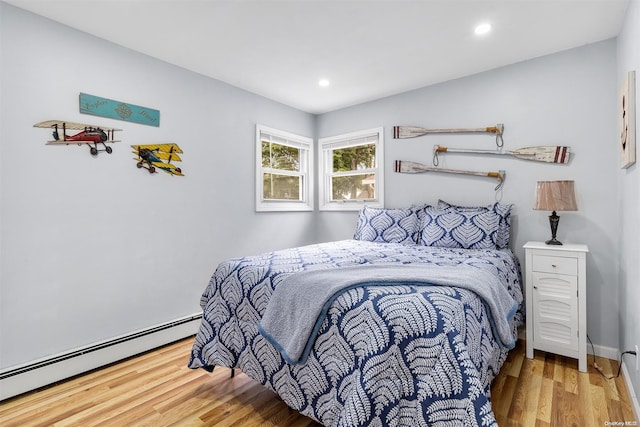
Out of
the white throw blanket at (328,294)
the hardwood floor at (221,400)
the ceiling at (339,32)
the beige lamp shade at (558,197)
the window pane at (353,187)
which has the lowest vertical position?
the hardwood floor at (221,400)

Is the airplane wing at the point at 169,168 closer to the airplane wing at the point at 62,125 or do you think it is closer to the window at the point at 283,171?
the airplane wing at the point at 62,125

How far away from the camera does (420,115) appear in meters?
3.34

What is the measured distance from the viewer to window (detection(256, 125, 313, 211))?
3564mm

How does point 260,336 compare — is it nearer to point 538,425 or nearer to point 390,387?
point 390,387

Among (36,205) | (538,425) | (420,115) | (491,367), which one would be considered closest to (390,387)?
(491,367)

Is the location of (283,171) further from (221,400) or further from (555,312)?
(555,312)

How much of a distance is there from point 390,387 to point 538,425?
1.01m

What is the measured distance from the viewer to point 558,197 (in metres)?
2.28

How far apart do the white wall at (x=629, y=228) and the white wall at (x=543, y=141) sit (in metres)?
0.11

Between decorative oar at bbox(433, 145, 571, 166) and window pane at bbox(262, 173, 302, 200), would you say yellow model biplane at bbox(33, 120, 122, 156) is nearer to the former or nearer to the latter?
window pane at bbox(262, 173, 302, 200)

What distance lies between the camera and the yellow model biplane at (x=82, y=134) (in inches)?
83.7

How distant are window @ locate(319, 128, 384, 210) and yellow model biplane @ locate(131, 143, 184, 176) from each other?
1.90 meters

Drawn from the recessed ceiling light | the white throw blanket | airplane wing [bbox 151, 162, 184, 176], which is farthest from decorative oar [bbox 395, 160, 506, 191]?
airplane wing [bbox 151, 162, 184, 176]

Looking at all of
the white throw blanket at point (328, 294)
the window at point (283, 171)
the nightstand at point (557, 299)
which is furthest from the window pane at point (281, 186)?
the nightstand at point (557, 299)
